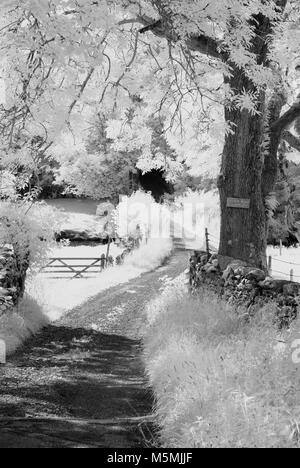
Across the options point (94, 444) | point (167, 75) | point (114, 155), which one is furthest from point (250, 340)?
point (114, 155)

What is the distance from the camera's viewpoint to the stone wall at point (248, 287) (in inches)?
336

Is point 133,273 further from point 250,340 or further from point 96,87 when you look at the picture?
point 250,340

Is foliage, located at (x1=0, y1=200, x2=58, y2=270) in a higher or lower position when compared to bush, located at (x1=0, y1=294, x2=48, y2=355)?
higher

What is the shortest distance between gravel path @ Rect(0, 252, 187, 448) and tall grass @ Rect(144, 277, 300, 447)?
0.40 meters

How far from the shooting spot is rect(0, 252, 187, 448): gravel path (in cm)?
591

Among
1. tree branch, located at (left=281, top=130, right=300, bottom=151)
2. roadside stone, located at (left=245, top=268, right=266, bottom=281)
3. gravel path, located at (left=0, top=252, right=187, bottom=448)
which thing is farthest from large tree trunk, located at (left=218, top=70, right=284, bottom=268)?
tree branch, located at (left=281, top=130, right=300, bottom=151)

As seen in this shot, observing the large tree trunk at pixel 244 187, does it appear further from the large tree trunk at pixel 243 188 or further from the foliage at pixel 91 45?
the foliage at pixel 91 45

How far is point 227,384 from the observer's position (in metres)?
5.86

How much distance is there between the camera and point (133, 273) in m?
25.6

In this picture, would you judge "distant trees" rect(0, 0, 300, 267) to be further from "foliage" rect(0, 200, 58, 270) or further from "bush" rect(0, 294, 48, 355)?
"bush" rect(0, 294, 48, 355)

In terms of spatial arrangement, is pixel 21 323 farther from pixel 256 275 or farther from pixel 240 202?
pixel 256 275

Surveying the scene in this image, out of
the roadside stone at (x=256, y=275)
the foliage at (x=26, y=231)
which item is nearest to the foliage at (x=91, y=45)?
the roadside stone at (x=256, y=275)

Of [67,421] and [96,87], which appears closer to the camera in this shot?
[67,421]

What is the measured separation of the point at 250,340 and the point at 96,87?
511 cm
